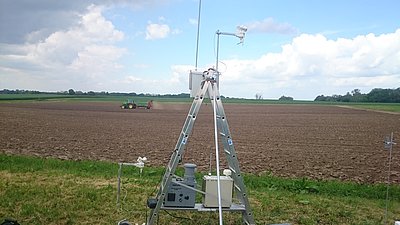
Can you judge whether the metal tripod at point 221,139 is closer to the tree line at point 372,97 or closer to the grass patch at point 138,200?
the grass patch at point 138,200

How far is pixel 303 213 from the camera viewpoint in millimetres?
7016

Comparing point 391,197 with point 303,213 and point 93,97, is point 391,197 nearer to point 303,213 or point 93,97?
point 303,213

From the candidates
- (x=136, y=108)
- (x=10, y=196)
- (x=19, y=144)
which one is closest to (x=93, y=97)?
(x=136, y=108)

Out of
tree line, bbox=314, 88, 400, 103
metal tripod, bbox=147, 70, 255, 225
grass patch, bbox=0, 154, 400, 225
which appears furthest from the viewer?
tree line, bbox=314, 88, 400, 103

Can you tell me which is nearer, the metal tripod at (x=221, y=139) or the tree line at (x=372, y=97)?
the metal tripod at (x=221, y=139)

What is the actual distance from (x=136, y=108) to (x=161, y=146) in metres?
40.2

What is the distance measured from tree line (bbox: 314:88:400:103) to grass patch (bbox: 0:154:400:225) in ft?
239

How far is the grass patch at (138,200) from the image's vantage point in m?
6.40

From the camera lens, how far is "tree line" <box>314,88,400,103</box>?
7894 centimetres

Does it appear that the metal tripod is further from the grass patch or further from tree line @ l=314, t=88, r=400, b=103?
tree line @ l=314, t=88, r=400, b=103

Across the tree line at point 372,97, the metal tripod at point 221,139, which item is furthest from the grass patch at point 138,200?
the tree line at point 372,97

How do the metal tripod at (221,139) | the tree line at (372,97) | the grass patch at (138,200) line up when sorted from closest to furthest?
the metal tripod at (221,139) < the grass patch at (138,200) < the tree line at (372,97)

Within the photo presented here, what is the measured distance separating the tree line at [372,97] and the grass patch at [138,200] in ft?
239

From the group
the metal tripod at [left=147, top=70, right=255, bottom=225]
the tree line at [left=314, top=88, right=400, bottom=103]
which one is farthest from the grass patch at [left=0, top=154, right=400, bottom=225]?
the tree line at [left=314, top=88, right=400, bottom=103]
